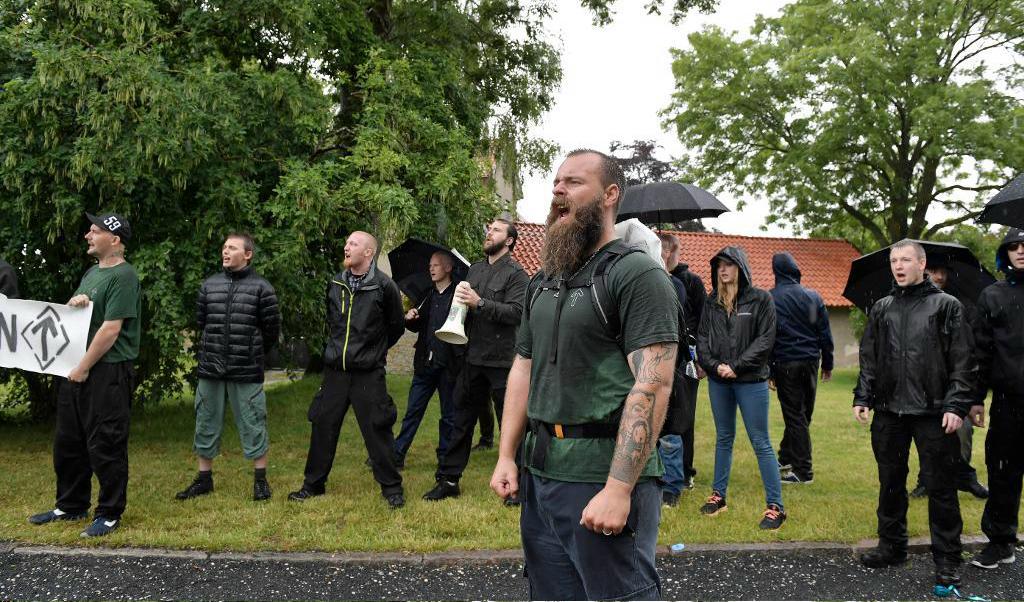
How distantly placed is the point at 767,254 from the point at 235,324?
25.9m

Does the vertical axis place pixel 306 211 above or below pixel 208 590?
above

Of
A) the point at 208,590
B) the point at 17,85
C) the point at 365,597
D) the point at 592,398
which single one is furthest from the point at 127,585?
the point at 17,85

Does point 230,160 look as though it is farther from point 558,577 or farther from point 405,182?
Answer: point 558,577

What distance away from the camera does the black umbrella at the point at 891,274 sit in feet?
22.0

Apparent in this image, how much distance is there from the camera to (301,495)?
6.48m

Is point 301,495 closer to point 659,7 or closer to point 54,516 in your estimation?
point 54,516

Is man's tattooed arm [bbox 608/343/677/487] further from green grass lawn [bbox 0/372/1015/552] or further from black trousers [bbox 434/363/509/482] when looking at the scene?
black trousers [bbox 434/363/509/482]

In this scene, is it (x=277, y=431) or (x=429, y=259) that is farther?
(x=277, y=431)

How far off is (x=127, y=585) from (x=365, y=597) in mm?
1410

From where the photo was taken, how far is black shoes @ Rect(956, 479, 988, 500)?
22.9ft

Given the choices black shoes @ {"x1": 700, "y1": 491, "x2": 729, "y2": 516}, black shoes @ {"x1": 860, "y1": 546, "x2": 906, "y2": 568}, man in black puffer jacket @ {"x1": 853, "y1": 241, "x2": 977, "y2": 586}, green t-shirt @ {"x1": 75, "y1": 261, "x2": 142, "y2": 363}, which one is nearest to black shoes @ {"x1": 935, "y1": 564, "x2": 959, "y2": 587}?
man in black puffer jacket @ {"x1": 853, "y1": 241, "x2": 977, "y2": 586}

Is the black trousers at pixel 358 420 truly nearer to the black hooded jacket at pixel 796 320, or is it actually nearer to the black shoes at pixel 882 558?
the black shoes at pixel 882 558

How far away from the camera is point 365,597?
15.0 ft

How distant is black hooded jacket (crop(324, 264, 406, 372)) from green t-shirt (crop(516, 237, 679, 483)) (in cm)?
391
